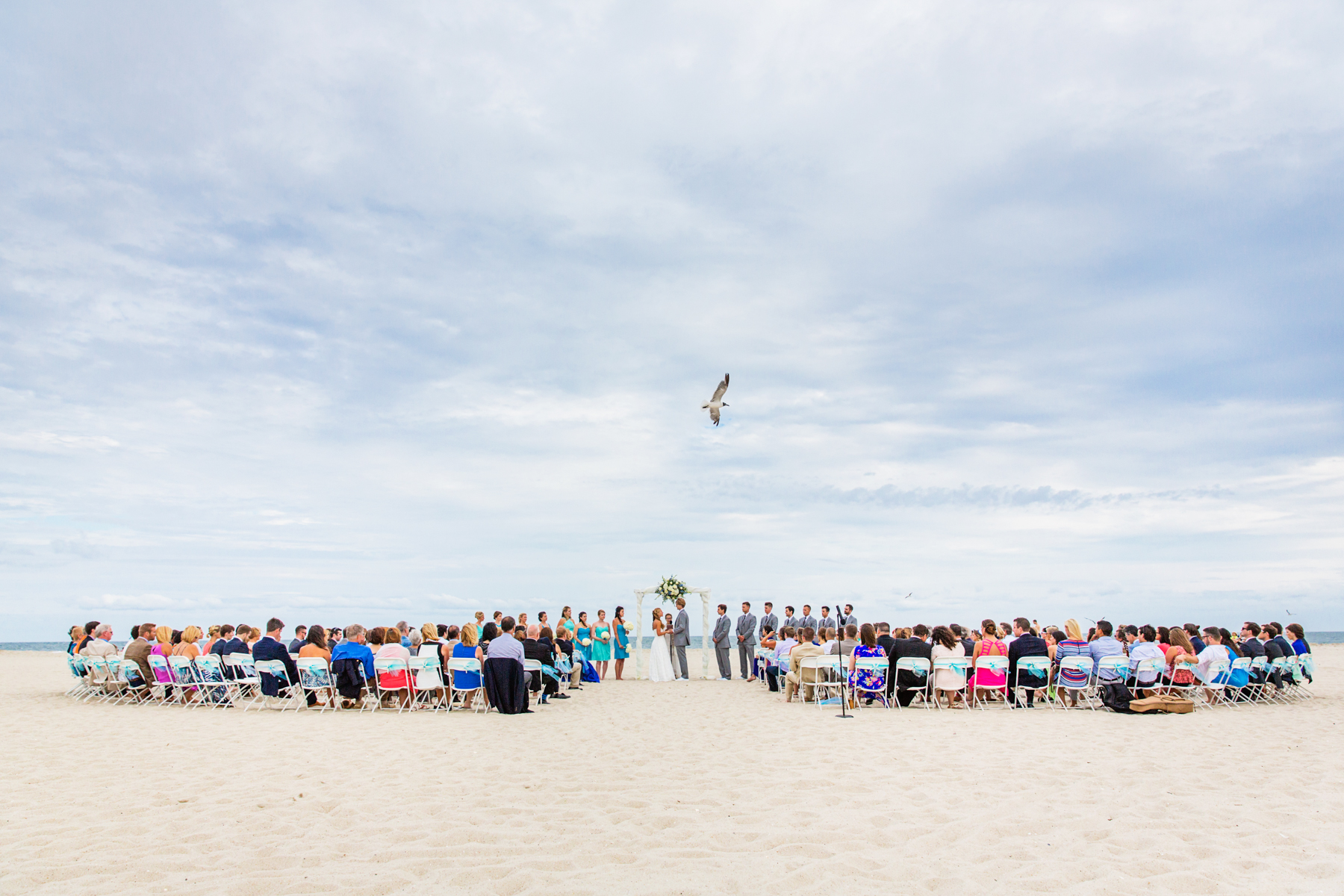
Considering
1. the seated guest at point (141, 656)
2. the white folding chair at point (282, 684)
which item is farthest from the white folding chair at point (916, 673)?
the seated guest at point (141, 656)

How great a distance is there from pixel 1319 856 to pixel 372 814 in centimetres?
572

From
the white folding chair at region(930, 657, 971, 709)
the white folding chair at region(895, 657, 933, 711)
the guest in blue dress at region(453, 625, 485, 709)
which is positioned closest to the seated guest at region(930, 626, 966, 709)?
the white folding chair at region(930, 657, 971, 709)

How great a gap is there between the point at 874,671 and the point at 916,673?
2.08ft

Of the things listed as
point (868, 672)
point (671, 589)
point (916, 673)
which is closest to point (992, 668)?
→ point (916, 673)

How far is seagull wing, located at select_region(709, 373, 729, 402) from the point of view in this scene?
13.5m

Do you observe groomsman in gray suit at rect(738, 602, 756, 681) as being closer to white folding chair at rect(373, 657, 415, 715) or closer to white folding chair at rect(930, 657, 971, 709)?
white folding chair at rect(930, 657, 971, 709)

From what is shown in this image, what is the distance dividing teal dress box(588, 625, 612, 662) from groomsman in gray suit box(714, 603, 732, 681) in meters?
2.26

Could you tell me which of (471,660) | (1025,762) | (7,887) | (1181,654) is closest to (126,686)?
(471,660)

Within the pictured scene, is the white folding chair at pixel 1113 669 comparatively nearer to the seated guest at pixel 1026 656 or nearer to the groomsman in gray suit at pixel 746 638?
the seated guest at pixel 1026 656

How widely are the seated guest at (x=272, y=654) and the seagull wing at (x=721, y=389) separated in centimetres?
745

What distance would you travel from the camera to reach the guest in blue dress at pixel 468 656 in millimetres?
11719

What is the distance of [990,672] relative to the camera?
11914 millimetres

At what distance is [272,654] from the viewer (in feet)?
39.6

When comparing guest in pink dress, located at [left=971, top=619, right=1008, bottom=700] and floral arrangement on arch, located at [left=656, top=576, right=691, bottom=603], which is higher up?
floral arrangement on arch, located at [left=656, top=576, right=691, bottom=603]
